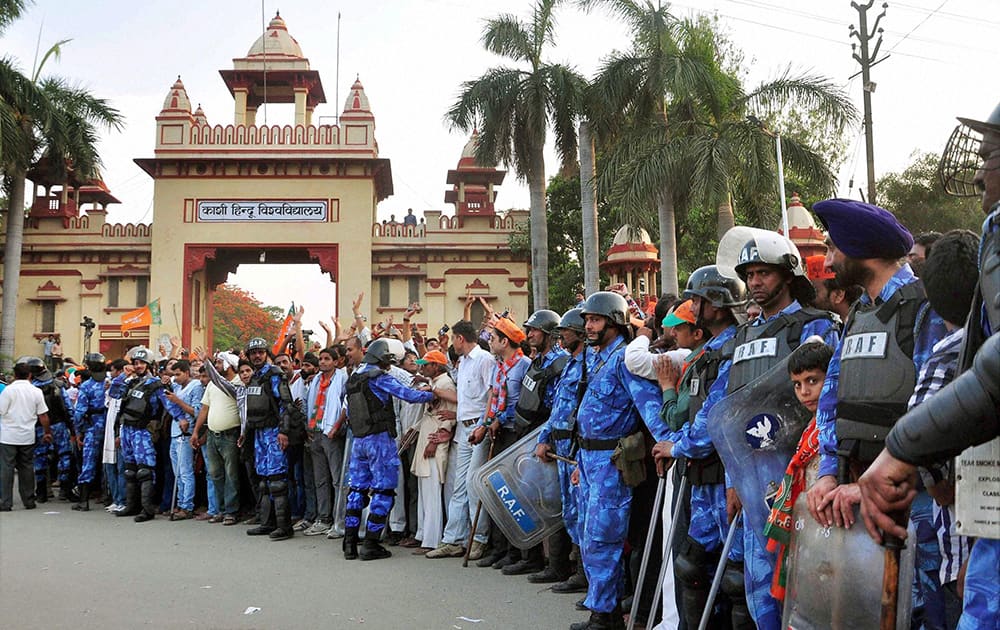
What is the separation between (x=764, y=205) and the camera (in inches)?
765

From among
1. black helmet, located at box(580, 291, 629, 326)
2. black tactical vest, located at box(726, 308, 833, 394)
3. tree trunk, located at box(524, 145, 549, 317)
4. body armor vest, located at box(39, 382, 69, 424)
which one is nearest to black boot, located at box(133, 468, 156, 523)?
body armor vest, located at box(39, 382, 69, 424)

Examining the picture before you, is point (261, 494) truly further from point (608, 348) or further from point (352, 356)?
point (608, 348)

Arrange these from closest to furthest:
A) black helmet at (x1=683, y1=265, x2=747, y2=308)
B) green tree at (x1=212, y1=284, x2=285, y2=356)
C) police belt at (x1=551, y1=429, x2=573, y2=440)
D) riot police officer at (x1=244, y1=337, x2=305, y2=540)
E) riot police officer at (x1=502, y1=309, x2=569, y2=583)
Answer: black helmet at (x1=683, y1=265, x2=747, y2=308) → police belt at (x1=551, y1=429, x2=573, y2=440) → riot police officer at (x1=502, y1=309, x2=569, y2=583) → riot police officer at (x1=244, y1=337, x2=305, y2=540) → green tree at (x1=212, y1=284, x2=285, y2=356)

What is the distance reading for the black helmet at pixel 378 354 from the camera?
8.27m

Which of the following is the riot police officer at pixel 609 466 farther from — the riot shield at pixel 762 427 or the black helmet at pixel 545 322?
the black helmet at pixel 545 322

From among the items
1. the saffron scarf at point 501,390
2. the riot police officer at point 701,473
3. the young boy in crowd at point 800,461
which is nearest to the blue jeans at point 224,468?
the saffron scarf at point 501,390

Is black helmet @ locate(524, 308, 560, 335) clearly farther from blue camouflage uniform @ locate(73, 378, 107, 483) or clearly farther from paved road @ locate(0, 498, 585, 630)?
blue camouflage uniform @ locate(73, 378, 107, 483)

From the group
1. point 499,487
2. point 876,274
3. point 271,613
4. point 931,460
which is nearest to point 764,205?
point 499,487

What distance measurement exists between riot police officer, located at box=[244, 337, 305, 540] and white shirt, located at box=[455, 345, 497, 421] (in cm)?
223

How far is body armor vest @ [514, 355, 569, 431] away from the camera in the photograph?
7137 mm

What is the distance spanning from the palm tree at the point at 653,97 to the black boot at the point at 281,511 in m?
10.6

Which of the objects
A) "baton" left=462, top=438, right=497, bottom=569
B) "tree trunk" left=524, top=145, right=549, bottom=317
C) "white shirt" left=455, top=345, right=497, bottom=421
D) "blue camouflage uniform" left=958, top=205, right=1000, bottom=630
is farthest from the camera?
"tree trunk" left=524, top=145, right=549, bottom=317

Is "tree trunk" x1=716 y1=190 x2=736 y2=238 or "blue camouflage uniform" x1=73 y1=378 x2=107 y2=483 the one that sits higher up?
"tree trunk" x1=716 y1=190 x2=736 y2=238

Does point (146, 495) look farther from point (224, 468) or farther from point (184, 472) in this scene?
point (224, 468)
